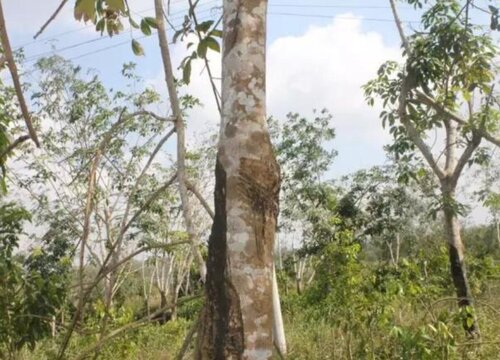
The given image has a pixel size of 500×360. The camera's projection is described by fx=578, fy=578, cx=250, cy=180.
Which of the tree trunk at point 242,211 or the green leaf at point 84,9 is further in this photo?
the green leaf at point 84,9

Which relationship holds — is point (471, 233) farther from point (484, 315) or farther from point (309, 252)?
point (484, 315)

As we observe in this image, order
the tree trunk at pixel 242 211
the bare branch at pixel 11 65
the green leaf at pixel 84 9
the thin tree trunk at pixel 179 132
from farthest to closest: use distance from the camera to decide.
Result: the thin tree trunk at pixel 179 132 < the green leaf at pixel 84 9 < the tree trunk at pixel 242 211 < the bare branch at pixel 11 65

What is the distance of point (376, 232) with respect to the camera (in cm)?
1227

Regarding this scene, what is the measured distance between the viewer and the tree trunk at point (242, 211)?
79 centimetres

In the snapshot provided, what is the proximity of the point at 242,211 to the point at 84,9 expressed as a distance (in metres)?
0.41

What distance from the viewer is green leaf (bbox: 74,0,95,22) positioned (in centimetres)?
91

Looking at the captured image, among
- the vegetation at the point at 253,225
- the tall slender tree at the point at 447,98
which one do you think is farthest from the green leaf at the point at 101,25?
the tall slender tree at the point at 447,98

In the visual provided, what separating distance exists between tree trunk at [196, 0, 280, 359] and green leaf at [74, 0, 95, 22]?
216 mm

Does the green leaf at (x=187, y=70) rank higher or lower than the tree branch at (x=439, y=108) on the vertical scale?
lower

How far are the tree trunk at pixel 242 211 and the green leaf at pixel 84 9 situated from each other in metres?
0.22

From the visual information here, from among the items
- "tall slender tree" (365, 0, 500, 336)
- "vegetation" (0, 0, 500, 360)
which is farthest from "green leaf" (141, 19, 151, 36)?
"tall slender tree" (365, 0, 500, 336)

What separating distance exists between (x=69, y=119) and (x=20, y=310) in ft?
30.4

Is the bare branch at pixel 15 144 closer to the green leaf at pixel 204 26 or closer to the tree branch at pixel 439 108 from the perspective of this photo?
the green leaf at pixel 204 26

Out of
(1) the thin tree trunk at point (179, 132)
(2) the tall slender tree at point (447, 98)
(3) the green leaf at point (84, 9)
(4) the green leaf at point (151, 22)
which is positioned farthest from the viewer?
(2) the tall slender tree at point (447, 98)
